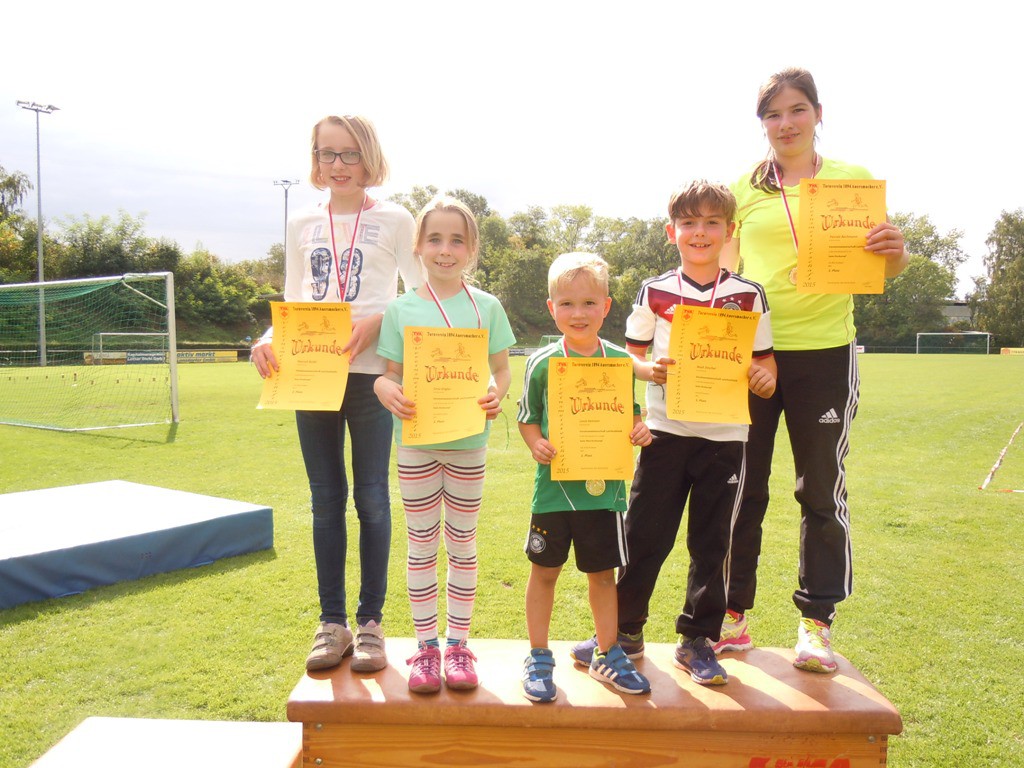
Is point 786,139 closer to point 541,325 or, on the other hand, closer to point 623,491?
point 623,491

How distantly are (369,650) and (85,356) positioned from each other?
2817 centimetres

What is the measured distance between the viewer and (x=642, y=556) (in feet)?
7.93

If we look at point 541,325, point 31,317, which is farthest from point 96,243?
point 541,325

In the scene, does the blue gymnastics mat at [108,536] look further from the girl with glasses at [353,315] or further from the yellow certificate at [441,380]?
the yellow certificate at [441,380]

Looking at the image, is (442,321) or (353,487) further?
(353,487)

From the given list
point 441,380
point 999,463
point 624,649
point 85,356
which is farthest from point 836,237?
point 85,356

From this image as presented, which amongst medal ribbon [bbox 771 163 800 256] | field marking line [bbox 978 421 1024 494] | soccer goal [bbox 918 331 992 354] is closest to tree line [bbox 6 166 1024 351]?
soccer goal [bbox 918 331 992 354]

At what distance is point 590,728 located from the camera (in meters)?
2.10

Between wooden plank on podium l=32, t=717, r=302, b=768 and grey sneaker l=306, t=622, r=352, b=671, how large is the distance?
0.21 metres

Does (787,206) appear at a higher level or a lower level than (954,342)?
higher

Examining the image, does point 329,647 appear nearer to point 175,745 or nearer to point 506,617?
point 175,745

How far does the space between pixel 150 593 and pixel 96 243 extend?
4302 cm

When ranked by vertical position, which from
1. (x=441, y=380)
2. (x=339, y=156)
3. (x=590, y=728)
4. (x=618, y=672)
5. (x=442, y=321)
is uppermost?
(x=339, y=156)

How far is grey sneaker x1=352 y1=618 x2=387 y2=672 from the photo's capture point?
2.32m
